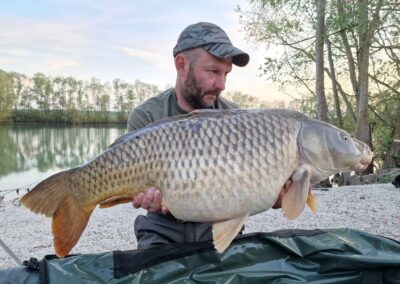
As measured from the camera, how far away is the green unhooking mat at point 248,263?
1.35 m

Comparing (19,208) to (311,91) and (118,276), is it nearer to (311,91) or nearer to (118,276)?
Result: (118,276)

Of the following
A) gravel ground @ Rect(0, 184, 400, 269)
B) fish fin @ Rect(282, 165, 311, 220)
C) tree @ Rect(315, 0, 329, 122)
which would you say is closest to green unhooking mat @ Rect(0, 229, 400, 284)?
fish fin @ Rect(282, 165, 311, 220)

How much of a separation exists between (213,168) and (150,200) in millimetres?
223

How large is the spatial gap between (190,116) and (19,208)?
4.72 metres

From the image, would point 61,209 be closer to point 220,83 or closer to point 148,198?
point 148,198

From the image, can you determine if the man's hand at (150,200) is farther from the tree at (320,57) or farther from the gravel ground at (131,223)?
the tree at (320,57)

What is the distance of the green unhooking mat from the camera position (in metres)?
1.35

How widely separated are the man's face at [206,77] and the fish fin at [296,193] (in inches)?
19.6

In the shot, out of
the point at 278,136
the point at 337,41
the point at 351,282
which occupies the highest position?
the point at 337,41

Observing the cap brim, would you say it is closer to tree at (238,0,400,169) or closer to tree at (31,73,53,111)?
tree at (238,0,400,169)

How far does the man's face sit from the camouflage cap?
0.03 m

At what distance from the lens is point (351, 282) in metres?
1.50

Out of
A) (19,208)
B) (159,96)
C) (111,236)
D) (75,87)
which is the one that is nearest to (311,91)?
(19,208)

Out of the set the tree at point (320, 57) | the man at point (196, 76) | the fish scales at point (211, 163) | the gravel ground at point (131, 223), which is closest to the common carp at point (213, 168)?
the fish scales at point (211, 163)
